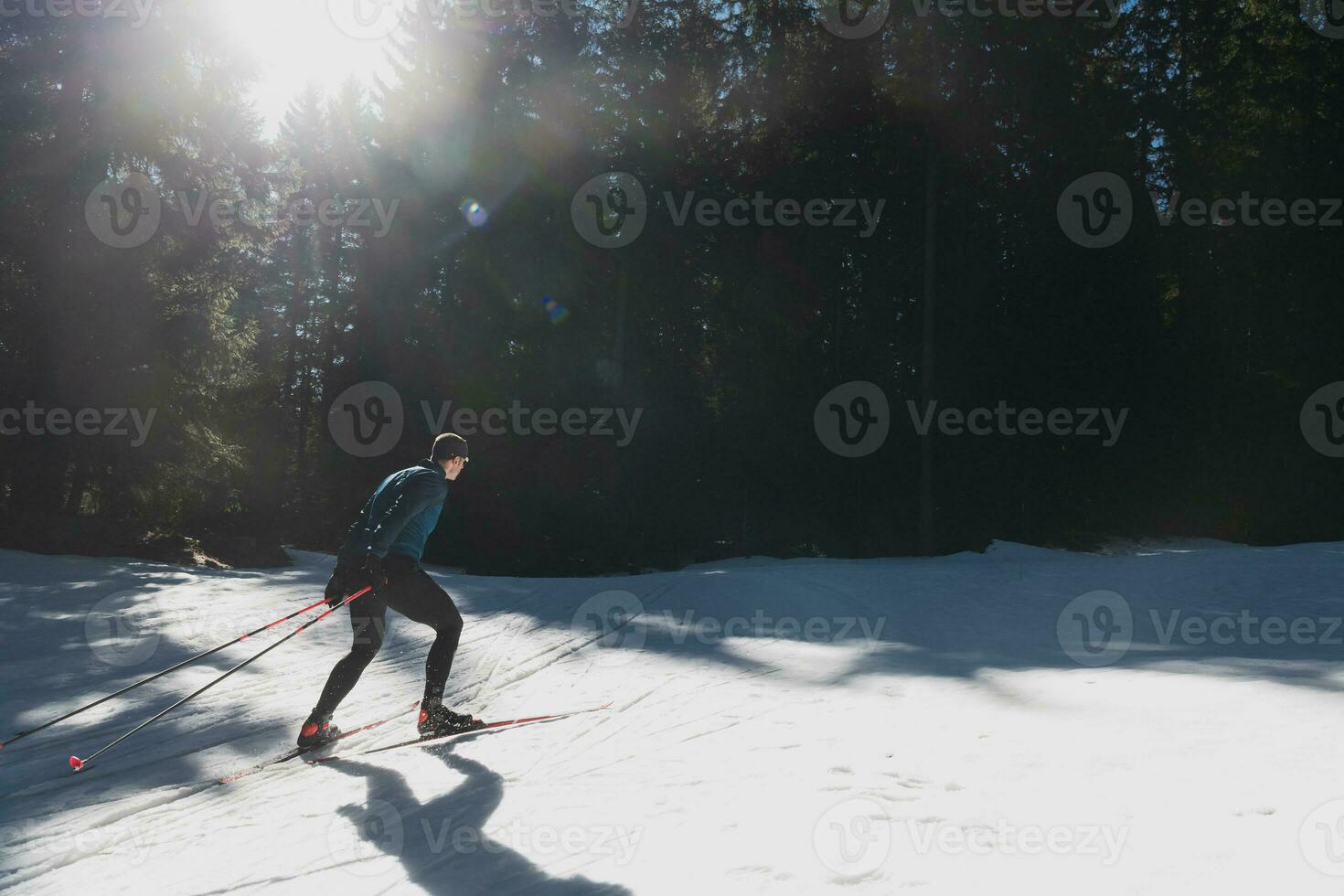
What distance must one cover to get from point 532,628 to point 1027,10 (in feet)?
66.7

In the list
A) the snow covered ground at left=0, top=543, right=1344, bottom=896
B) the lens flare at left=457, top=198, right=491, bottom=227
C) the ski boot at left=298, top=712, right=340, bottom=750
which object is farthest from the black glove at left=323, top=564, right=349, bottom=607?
the lens flare at left=457, top=198, right=491, bottom=227

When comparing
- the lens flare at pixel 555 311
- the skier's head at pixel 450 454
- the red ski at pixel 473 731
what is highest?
the lens flare at pixel 555 311

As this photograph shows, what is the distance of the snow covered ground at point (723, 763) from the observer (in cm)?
327

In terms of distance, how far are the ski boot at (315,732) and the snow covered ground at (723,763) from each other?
0.69ft

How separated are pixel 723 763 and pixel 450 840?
58.7 inches

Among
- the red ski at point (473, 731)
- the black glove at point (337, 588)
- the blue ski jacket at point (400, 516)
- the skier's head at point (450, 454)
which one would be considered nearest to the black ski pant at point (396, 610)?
the black glove at point (337, 588)

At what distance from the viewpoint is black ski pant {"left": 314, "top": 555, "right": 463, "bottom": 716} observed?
5.66 m

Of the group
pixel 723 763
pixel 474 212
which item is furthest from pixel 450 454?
pixel 474 212

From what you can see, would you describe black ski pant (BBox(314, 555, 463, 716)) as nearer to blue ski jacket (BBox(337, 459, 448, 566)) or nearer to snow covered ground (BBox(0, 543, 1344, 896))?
blue ski jacket (BBox(337, 459, 448, 566))

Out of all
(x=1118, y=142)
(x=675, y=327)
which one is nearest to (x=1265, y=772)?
(x=675, y=327)

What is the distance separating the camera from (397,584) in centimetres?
575

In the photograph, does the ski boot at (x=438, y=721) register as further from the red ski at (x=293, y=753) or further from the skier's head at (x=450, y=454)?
the skier's head at (x=450, y=454)

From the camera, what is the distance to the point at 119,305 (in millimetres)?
16719

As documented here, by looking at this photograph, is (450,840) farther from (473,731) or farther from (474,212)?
(474,212)
